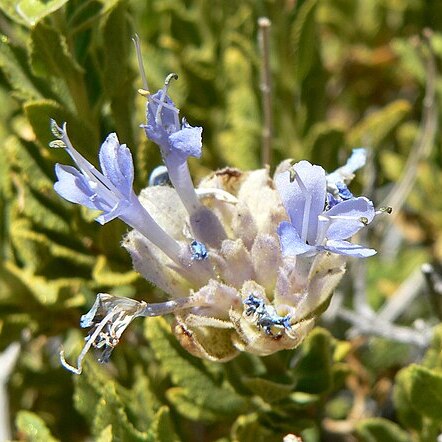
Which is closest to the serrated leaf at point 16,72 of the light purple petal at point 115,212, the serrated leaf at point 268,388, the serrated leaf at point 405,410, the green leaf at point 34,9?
the green leaf at point 34,9

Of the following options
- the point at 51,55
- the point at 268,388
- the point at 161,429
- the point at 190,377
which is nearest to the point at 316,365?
the point at 268,388

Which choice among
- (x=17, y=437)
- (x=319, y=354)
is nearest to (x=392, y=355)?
(x=319, y=354)

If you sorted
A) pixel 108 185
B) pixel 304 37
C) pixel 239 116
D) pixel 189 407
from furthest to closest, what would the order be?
pixel 239 116 < pixel 304 37 < pixel 189 407 < pixel 108 185

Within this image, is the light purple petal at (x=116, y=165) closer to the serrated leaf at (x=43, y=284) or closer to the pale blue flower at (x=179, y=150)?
the pale blue flower at (x=179, y=150)

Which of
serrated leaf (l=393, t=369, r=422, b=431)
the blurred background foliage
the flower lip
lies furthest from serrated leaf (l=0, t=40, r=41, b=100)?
serrated leaf (l=393, t=369, r=422, b=431)

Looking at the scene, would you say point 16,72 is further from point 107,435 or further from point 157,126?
point 107,435

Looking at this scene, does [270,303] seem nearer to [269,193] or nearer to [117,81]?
[269,193]
